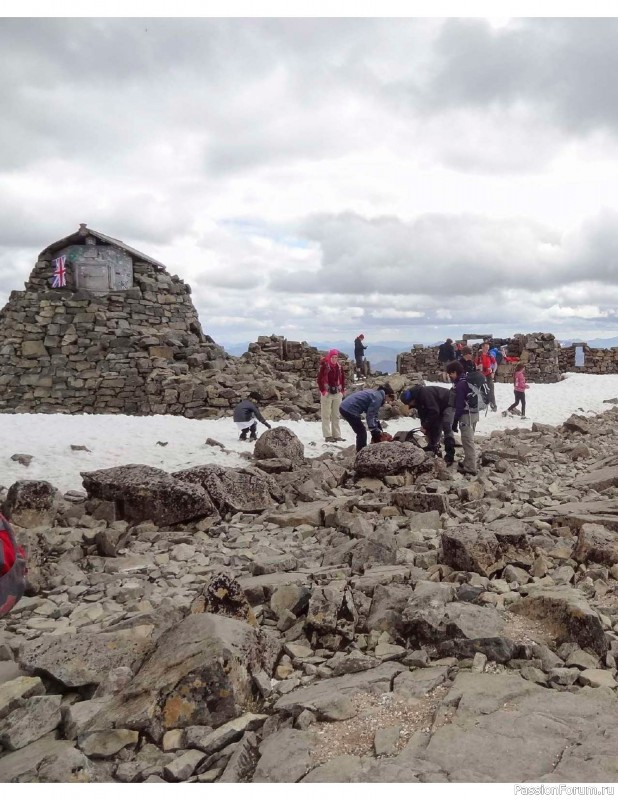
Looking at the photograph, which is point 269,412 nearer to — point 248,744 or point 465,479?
point 465,479

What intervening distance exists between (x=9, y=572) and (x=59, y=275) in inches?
825

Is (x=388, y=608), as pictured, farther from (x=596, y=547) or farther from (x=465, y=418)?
(x=465, y=418)

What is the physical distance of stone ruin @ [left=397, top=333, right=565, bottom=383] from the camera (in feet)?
99.8

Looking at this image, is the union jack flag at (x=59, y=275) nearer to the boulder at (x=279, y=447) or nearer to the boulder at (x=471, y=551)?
the boulder at (x=279, y=447)

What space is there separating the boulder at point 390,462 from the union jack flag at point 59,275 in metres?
17.2

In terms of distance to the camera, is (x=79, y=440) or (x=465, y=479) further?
(x=79, y=440)

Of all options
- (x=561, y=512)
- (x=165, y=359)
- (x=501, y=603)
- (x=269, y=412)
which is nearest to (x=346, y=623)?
(x=501, y=603)

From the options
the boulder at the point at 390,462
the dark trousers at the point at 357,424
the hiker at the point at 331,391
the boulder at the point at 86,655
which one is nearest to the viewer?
the boulder at the point at 86,655

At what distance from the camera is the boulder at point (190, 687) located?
3.19 meters

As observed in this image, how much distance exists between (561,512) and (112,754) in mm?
5774

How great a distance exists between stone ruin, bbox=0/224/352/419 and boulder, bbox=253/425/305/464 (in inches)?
274

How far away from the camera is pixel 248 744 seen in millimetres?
3027

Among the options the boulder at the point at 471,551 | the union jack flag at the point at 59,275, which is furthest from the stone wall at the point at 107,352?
the boulder at the point at 471,551

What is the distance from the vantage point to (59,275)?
21.9m
